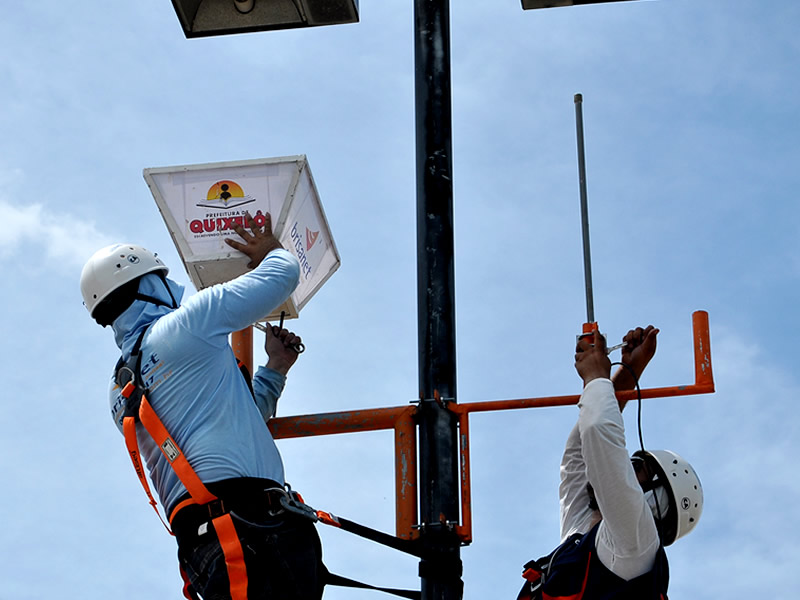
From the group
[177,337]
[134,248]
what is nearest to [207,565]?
[177,337]

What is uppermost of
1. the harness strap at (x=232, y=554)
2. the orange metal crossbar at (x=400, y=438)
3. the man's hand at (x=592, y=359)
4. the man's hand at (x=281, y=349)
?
the man's hand at (x=281, y=349)

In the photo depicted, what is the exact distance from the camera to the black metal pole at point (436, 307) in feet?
19.8

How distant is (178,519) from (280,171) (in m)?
1.78

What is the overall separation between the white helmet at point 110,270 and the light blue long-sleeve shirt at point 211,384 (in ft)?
1.09

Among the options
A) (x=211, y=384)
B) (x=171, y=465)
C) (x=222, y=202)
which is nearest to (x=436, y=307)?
(x=211, y=384)

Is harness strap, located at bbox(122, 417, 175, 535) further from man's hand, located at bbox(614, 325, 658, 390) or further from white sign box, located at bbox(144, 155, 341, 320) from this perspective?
man's hand, located at bbox(614, 325, 658, 390)

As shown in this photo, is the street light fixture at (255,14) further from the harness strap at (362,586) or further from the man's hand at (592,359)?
the harness strap at (362,586)

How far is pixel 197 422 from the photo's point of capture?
241 inches

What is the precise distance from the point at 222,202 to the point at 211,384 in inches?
39.6

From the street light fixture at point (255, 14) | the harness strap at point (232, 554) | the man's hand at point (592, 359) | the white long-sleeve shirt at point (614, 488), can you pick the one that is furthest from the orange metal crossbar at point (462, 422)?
the street light fixture at point (255, 14)

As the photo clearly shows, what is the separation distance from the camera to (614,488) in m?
5.91

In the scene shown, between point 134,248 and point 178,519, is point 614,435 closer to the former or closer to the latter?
point 178,519

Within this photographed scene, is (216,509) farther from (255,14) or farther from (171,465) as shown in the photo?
(255,14)

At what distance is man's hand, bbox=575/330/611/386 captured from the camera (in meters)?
6.21
